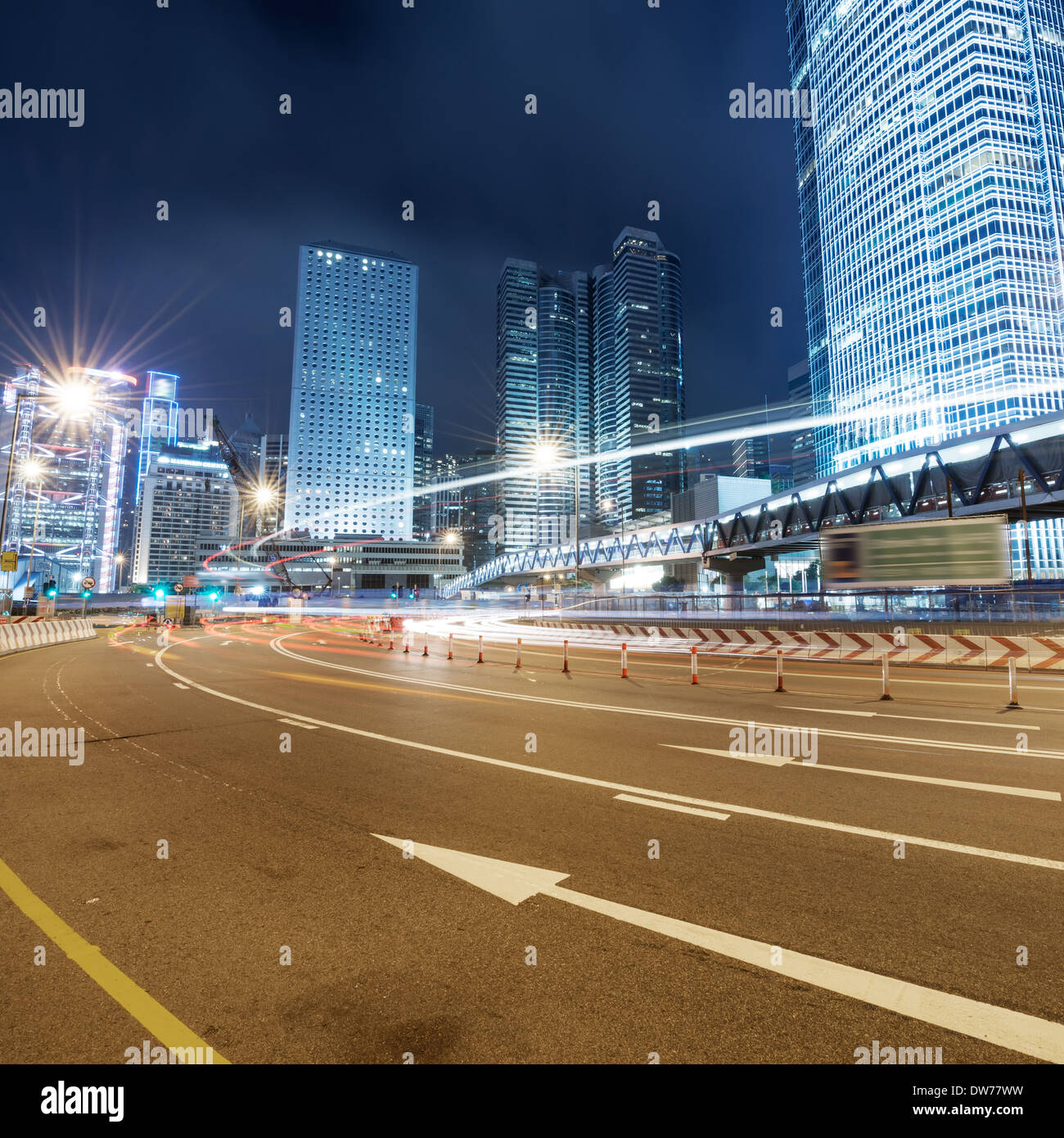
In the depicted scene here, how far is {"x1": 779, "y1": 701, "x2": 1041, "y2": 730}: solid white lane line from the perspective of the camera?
370 inches

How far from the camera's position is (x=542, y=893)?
154 inches

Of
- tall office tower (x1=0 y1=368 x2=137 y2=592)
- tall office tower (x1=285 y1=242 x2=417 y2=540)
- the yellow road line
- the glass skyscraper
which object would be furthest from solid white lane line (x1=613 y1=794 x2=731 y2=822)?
tall office tower (x1=285 y1=242 x2=417 y2=540)

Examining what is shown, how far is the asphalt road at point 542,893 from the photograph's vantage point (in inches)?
103

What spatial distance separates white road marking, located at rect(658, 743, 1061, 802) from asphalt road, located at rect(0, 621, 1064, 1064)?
0.04 metres

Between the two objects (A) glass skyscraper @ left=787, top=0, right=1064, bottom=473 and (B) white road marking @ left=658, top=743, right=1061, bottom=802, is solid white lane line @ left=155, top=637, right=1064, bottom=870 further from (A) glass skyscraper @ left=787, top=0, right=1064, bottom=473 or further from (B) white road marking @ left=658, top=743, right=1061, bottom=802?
(A) glass skyscraper @ left=787, top=0, right=1064, bottom=473

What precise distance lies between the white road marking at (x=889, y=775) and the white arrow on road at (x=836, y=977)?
4.08 m

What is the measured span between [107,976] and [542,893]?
235 cm

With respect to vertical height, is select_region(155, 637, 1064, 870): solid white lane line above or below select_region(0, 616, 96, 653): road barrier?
below

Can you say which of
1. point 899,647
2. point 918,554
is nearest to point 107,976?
point 899,647

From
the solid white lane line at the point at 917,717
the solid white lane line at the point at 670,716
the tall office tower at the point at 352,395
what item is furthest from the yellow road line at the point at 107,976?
the tall office tower at the point at 352,395

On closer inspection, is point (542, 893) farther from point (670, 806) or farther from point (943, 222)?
point (943, 222)

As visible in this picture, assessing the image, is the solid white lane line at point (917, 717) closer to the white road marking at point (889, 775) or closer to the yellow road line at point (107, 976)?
the white road marking at point (889, 775)
